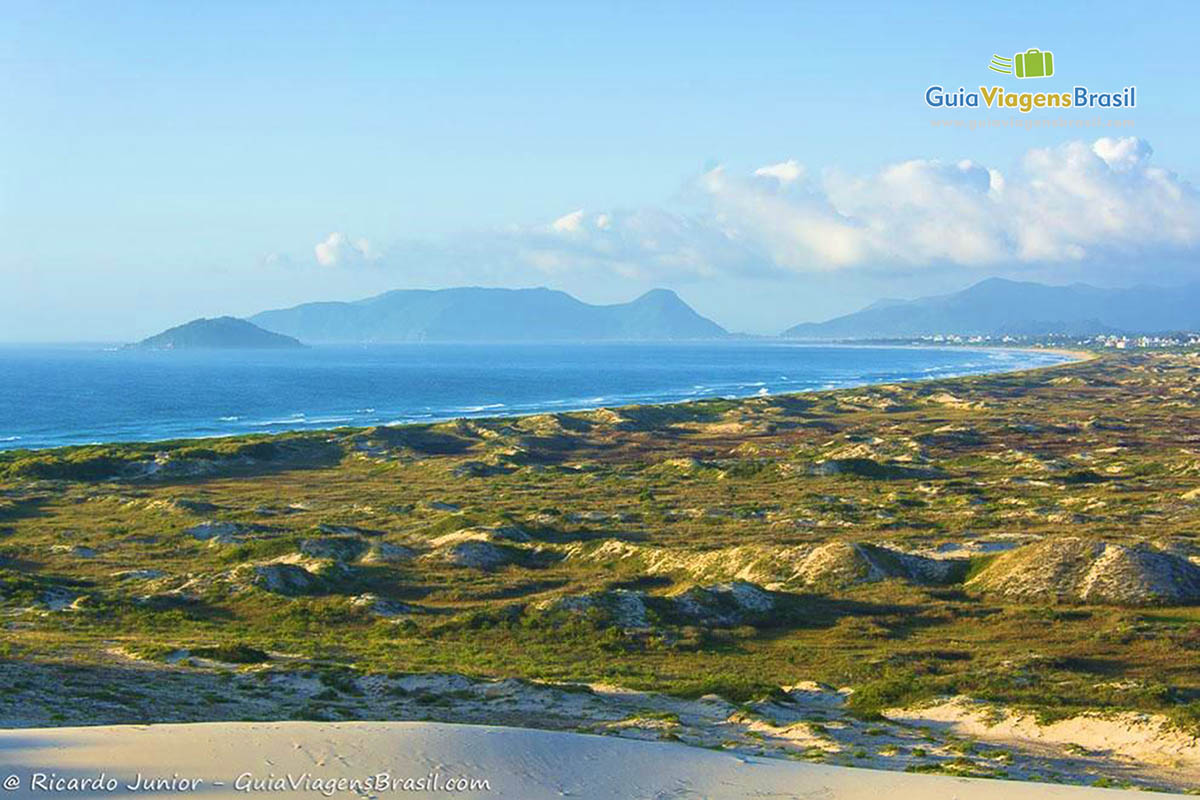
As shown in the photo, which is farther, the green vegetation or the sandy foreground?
A: the green vegetation

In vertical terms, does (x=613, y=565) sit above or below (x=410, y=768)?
below

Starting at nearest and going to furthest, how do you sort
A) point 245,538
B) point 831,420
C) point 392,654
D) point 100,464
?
point 392,654
point 245,538
point 100,464
point 831,420

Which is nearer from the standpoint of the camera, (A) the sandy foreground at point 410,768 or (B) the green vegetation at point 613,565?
(A) the sandy foreground at point 410,768

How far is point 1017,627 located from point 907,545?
16.0 metres

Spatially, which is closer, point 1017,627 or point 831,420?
point 1017,627

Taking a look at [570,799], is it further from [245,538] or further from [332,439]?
[332,439]

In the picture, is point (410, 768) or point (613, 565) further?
point (613, 565)

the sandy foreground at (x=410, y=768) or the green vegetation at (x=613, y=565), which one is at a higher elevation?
the sandy foreground at (x=410, y=768)

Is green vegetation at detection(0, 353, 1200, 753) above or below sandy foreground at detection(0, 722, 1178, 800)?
below

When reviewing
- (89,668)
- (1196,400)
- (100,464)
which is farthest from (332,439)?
(1196,400)

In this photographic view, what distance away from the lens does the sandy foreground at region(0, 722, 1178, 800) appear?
73.5 ft

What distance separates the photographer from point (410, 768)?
79.5 ft

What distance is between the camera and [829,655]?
144ft

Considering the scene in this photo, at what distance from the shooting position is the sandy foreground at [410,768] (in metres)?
22.4
